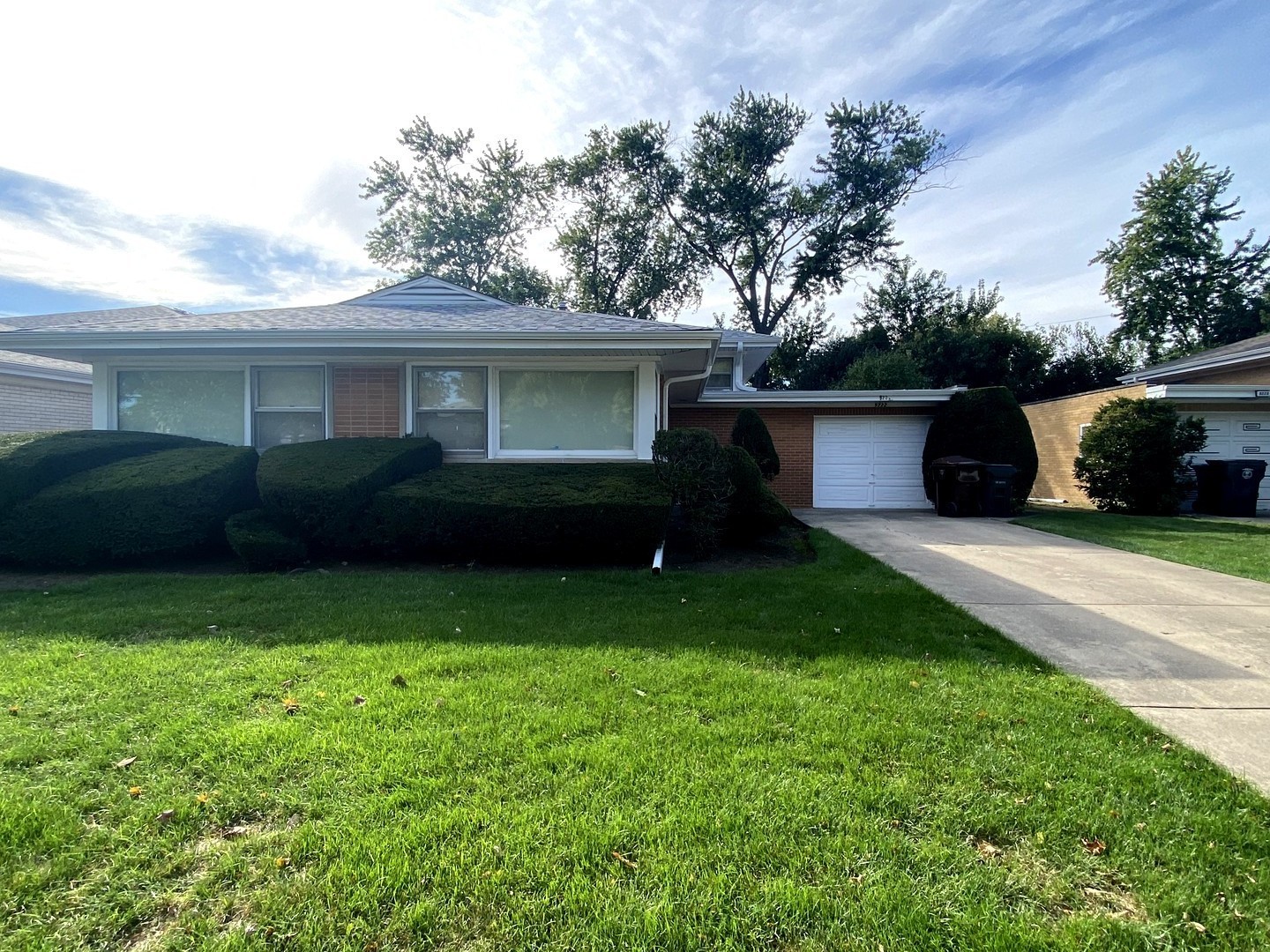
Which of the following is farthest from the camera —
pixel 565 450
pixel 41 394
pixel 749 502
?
pixel 41 394

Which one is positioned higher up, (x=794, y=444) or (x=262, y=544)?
(x=794, y=444)

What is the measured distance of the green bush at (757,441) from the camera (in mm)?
11008

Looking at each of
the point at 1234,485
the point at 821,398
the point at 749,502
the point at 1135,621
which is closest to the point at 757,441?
the point at 821,398

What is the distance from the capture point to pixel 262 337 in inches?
298

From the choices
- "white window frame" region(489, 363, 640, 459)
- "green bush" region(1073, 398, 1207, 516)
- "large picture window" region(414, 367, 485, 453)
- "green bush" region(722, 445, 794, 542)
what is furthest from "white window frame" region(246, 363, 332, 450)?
"green bush" region(1073, 398, 1207, 516)

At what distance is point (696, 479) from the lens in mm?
6785

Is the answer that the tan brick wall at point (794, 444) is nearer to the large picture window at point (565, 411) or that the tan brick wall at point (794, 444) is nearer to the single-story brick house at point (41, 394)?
the large picture window at point (565, 411)

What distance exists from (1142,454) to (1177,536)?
152 inches

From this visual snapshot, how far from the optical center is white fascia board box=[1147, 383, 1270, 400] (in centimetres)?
1217

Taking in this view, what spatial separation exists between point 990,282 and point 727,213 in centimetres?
1295

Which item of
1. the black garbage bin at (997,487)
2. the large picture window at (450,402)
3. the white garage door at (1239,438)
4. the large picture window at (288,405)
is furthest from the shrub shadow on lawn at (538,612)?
the white garage door at (1239,438)

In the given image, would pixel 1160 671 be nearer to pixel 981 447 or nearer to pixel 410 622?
pixel 410 622

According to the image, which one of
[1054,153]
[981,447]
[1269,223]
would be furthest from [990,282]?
[981,447]

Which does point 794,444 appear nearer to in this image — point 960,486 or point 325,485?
point 960,486
